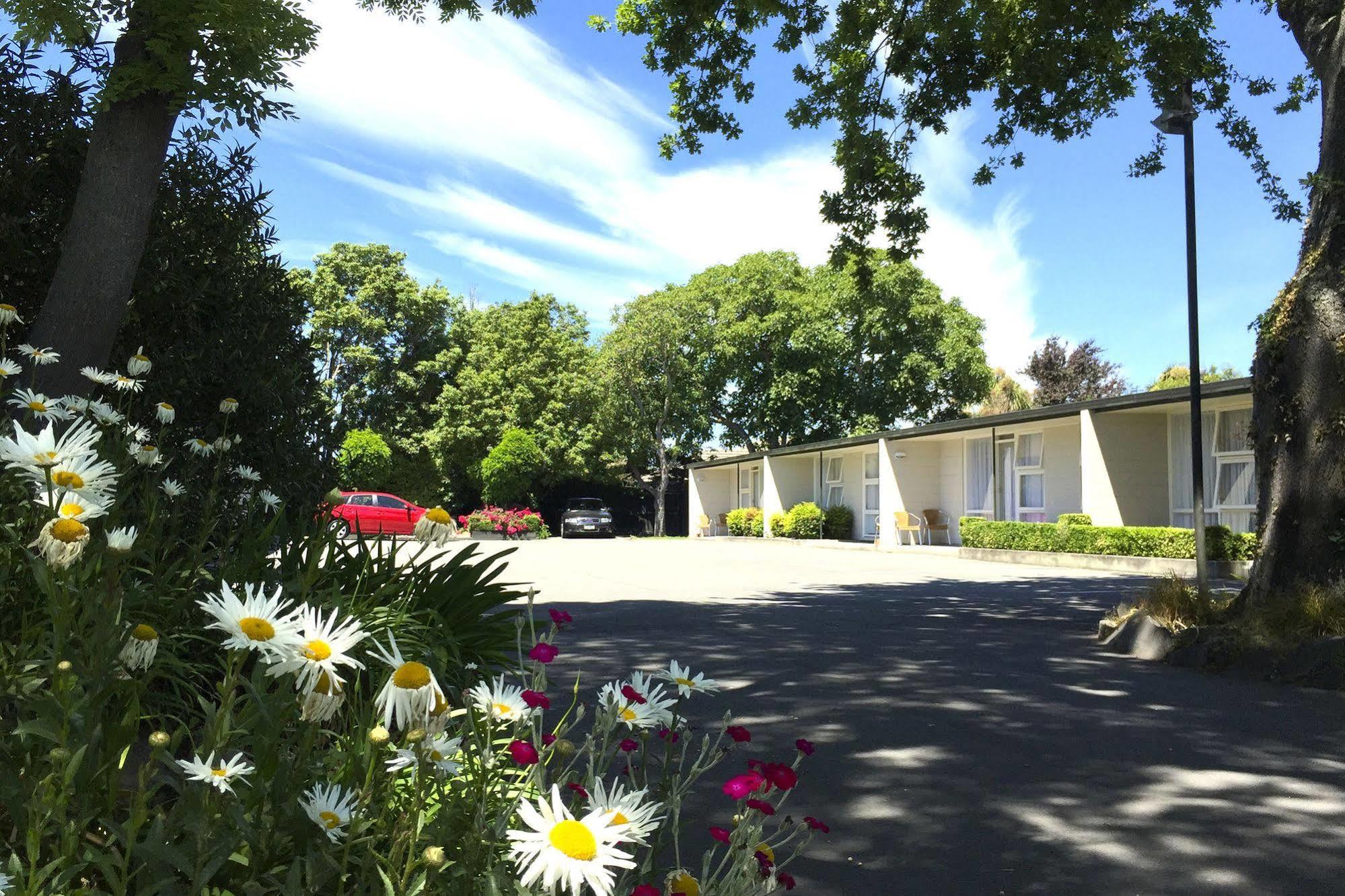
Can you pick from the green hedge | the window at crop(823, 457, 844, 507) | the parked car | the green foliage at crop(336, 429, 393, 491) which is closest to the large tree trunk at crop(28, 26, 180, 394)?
the green hedge

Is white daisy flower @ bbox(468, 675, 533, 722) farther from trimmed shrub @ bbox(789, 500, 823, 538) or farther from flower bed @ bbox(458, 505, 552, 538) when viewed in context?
flower bed @ bbox(458, 505, 552, 538)

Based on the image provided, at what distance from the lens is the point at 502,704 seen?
2.08 metres

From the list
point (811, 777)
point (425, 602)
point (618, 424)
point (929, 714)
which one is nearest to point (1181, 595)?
point (929, 714)

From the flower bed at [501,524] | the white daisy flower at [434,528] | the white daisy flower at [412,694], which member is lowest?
the flower bed at [501,524]

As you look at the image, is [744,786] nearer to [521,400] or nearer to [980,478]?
[980,478]

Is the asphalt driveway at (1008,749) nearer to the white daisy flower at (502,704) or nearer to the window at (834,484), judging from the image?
the white daisy flower at (502,704)

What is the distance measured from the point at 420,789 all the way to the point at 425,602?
314 cm

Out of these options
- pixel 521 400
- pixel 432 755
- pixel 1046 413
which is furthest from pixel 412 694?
pixel 521 400

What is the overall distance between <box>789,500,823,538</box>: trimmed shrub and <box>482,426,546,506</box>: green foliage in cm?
1236

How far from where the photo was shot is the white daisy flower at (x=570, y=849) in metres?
1.30

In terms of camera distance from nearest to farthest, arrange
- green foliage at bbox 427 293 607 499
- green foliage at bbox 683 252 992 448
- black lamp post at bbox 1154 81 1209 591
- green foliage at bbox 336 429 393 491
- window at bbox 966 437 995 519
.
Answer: black lamp post at bbox 1154 81 1209 591 < window at bbox 966 437 995 519 < green foliage at bbox 336 429 393 491 < green foliage at bbox 683 252 992 448 < green foliage at bbox 427 293 607 499

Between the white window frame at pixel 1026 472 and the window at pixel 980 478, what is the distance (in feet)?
2.58

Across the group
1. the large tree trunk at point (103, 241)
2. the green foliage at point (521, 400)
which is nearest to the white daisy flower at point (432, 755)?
the large tree trunk at point (103, 241)

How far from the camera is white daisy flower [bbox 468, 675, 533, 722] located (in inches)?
77.9
